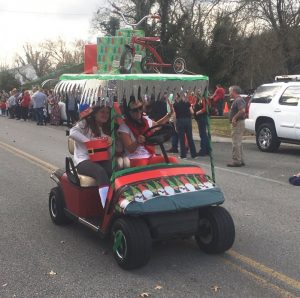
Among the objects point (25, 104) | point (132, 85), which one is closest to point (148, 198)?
point (132, 85)

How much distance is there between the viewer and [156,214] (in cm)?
476

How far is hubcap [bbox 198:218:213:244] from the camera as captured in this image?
16.7 feet

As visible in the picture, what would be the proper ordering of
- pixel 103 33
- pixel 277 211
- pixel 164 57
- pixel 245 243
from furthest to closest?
1. pixel 103 33
2. pixel 164 57
3. pixel 277 211
4. pixel 245 243

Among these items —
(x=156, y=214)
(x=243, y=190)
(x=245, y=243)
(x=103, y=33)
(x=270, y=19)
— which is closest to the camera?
(x=156, y=214)

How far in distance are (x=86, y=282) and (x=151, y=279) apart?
0.58 metres

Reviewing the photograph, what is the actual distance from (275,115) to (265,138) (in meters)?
0.76

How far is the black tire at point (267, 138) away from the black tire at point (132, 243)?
29.6 feet

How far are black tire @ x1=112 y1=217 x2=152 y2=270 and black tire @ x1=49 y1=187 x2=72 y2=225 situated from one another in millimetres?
1504

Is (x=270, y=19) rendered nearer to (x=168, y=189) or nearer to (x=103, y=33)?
Answer: (x=103, y=33)

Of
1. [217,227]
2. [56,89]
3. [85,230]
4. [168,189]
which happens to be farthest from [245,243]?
[56,89]

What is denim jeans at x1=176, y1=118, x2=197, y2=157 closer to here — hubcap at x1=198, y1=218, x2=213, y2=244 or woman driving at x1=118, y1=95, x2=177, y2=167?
woman driving at x1=118, y1=95, x2=177, y2=167

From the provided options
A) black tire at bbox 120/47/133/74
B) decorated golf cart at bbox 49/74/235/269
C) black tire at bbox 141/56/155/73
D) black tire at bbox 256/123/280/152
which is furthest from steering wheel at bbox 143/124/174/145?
black tire at bbox 141/56/155/73

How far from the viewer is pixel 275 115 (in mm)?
12922

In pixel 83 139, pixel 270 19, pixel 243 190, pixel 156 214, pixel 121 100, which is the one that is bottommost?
pixel 243 190
